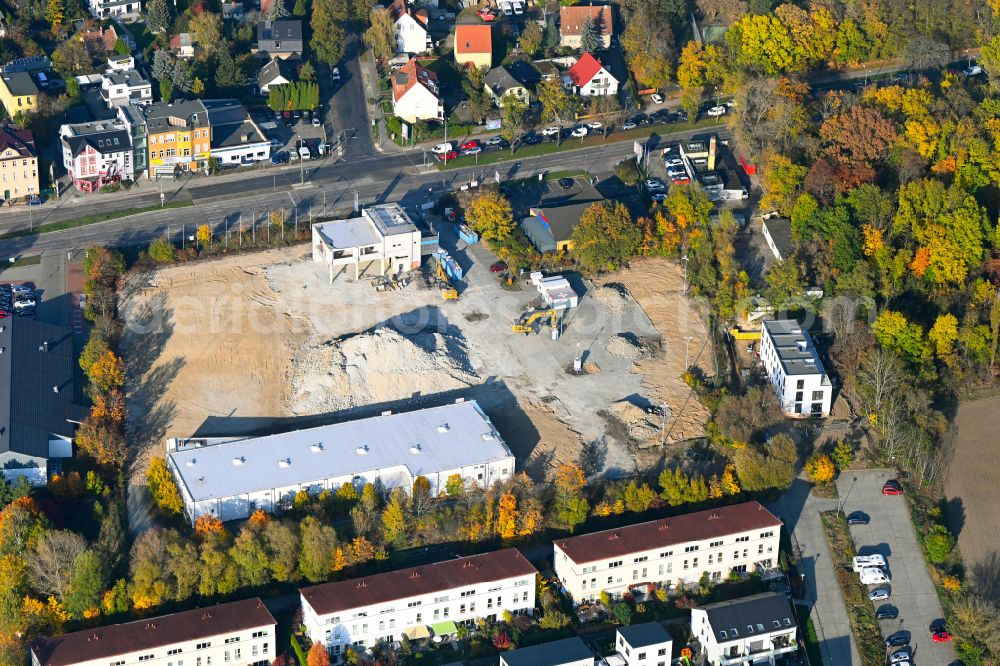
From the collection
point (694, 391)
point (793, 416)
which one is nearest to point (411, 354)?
point (694, 391)

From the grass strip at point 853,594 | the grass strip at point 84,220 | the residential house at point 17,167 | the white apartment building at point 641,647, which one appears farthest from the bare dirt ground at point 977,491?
the residential house at point 17,167

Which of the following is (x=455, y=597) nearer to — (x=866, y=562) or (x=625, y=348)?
(x=866, y=562)

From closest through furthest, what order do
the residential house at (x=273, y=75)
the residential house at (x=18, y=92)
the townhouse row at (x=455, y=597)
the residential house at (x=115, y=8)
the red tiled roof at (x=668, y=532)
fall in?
the townhouse row at (x=455, y=597) → the red tiled roof at (x=668, y=532) → the residential house at (x=18, y=92) → the residential house at (x=273, y=75) → the residential house at (x=115, y=8)

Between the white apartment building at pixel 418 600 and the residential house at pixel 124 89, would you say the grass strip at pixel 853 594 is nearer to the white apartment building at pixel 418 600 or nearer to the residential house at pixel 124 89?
the white apartment building at pixel 418 600

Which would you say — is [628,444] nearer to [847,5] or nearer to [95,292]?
[95,292]

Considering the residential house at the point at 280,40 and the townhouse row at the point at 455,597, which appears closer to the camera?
the townhouse row at the point at 455,597

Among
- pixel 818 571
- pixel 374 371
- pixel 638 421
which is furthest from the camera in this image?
pixel 374 371

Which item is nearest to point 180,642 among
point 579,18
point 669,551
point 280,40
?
point 669,551
